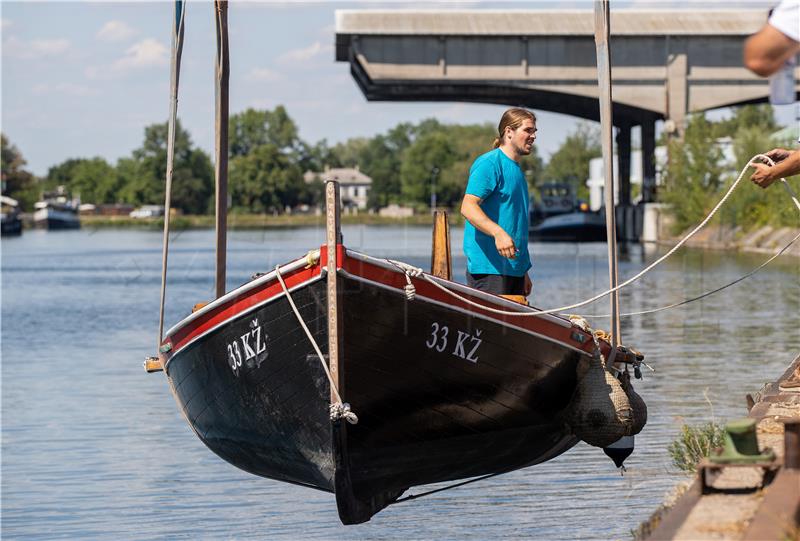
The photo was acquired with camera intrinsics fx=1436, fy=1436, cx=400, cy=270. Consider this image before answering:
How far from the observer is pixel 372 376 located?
893 cm

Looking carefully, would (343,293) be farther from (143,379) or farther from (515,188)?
(143,379)

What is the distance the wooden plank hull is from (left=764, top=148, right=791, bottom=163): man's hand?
1.84 meters

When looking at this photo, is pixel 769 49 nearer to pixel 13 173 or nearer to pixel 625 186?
pixel 625 186

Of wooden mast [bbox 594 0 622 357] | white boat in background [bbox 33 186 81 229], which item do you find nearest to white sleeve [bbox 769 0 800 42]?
wooden mast [bbox 594 0 622 357]

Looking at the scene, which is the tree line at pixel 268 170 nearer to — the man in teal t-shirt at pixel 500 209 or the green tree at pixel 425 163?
the green tree at pixel 425 163

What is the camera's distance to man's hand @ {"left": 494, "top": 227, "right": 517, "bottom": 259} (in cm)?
905

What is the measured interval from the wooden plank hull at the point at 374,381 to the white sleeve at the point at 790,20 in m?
3.48

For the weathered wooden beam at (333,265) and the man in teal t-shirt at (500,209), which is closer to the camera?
the weathered wooden beam at (333,265)

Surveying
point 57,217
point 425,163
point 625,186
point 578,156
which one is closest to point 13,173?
point 57,217

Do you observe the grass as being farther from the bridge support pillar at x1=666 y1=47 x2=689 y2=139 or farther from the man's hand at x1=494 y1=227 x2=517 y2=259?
the bridge support pillar at x1=666 y1=47 x2=689 y2=139

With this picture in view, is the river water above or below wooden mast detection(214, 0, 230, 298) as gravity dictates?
below

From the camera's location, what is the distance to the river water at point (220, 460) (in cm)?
1076

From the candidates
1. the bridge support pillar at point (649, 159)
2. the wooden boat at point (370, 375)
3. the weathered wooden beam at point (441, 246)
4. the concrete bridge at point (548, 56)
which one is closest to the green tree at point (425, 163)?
the bridge support pillar at point (649, 159)

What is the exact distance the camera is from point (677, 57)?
177 ft
